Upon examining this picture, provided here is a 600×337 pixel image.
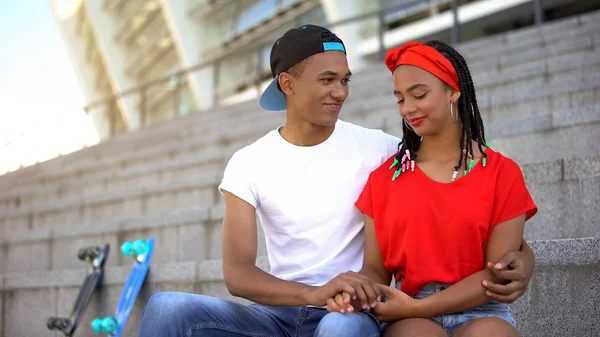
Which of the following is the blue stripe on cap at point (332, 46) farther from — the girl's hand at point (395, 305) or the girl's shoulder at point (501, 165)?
the girl's hand at point (395, 305)

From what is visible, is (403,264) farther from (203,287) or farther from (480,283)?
(203,287)

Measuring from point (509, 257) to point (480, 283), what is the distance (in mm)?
107

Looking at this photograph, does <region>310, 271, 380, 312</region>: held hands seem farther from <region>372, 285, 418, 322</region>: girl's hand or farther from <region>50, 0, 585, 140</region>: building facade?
<region>50, 0, 585, 140</region>: building facade

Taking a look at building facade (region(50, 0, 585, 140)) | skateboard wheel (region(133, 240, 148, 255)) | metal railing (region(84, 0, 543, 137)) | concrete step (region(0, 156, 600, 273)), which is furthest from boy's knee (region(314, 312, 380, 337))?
building facade (region(50, 0, 585, 140))

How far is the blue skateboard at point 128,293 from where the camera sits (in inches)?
148

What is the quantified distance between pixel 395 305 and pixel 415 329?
0.33ft

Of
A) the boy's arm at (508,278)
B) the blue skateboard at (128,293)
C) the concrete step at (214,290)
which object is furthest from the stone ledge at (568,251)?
the blue skateboard at (128,293)

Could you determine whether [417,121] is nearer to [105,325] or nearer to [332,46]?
[332,46]

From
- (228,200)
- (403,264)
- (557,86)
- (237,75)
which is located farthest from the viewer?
(237,75)

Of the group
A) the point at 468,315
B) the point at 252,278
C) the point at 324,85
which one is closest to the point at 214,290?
the point at 252,278

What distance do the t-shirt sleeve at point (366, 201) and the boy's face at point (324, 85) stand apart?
34 cm

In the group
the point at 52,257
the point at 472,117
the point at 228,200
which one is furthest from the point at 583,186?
the point at 52,257

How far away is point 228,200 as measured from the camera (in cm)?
277

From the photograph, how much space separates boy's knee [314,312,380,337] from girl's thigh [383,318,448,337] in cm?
7
